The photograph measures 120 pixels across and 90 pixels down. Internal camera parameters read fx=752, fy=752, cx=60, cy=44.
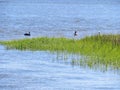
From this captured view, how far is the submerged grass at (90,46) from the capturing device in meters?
36.2

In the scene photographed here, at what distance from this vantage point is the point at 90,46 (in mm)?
40094

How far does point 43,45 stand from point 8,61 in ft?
15.1

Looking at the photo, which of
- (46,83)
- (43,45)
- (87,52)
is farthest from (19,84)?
(43,45)

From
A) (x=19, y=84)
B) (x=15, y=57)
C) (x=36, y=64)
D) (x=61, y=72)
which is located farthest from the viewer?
(x=15, y=57)

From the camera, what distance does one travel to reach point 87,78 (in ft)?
107

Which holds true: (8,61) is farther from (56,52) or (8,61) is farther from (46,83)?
(46,83)

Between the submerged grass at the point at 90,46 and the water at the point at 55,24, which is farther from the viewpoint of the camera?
the water at the point at 55,24

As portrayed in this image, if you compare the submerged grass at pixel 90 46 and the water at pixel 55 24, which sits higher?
the submerged grass at pixel 90 46

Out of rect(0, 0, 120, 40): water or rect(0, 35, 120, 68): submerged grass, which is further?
rect(0, 0, 120, 40): water

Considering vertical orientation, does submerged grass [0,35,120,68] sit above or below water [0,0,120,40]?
above

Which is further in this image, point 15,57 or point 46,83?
point 15,57

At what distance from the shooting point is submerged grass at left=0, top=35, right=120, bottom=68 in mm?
36156

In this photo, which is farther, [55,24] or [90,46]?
[55,24]

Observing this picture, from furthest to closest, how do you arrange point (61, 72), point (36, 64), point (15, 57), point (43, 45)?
point (43, 45), point (15, 57), point (36, 64), point (61, 72)
